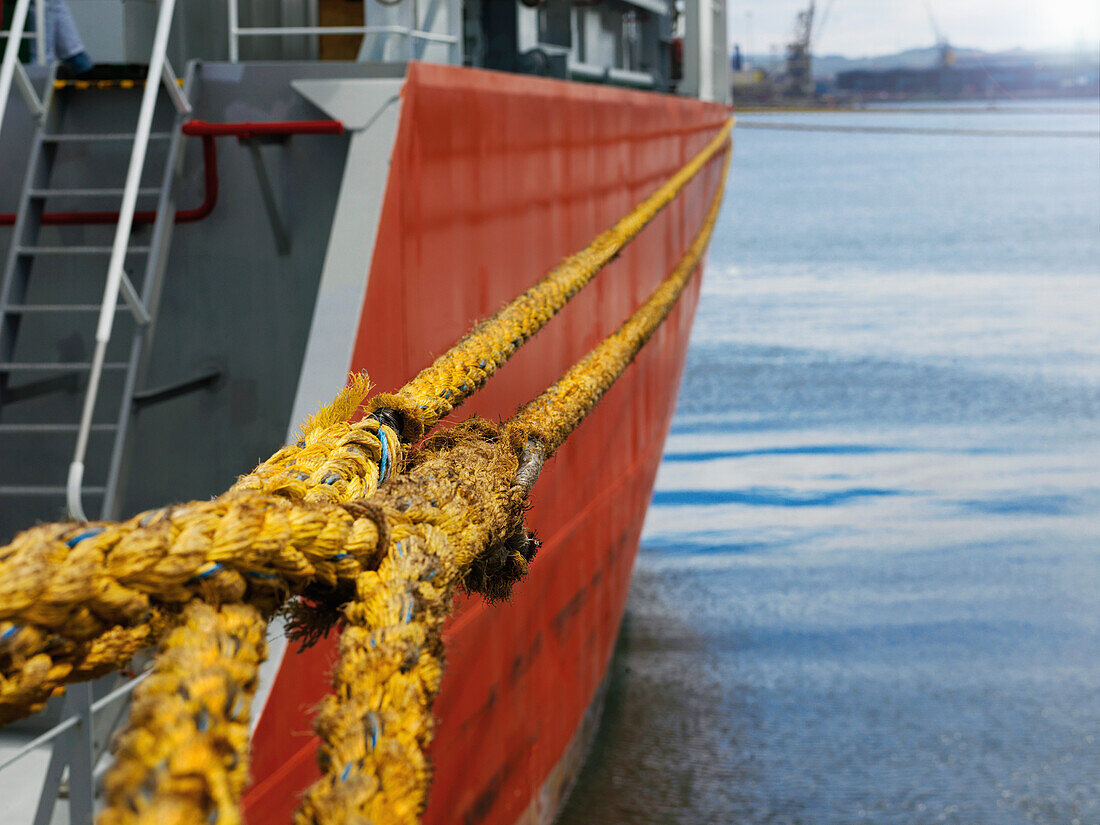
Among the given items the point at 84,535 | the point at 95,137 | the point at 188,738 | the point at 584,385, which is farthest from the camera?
the point at 584,385

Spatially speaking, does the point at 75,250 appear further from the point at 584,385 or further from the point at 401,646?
the point at 401,646

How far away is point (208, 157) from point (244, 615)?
7.84 feet

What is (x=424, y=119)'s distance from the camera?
10.5 feet

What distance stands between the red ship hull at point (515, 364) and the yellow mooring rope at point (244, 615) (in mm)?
249

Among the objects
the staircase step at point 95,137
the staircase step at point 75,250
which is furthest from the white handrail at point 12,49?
the staircase step at point 75,250

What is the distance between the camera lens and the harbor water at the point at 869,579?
26.3 ft

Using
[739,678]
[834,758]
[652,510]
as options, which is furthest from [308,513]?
[652,510]

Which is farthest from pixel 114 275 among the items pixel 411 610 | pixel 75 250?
pixel 411 610

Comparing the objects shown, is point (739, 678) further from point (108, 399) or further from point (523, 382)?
point (108, 399)

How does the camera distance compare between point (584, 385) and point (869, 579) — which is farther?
point (869, 579)

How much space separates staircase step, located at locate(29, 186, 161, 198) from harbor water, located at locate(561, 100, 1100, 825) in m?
5.00

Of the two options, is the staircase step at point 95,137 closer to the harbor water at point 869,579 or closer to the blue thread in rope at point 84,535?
the blue thread in rope at point 84,535

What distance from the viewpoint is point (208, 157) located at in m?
3.27

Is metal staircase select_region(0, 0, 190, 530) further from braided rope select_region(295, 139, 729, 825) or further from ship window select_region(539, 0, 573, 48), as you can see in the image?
ship window select_region(539, 0, 573, 48)
